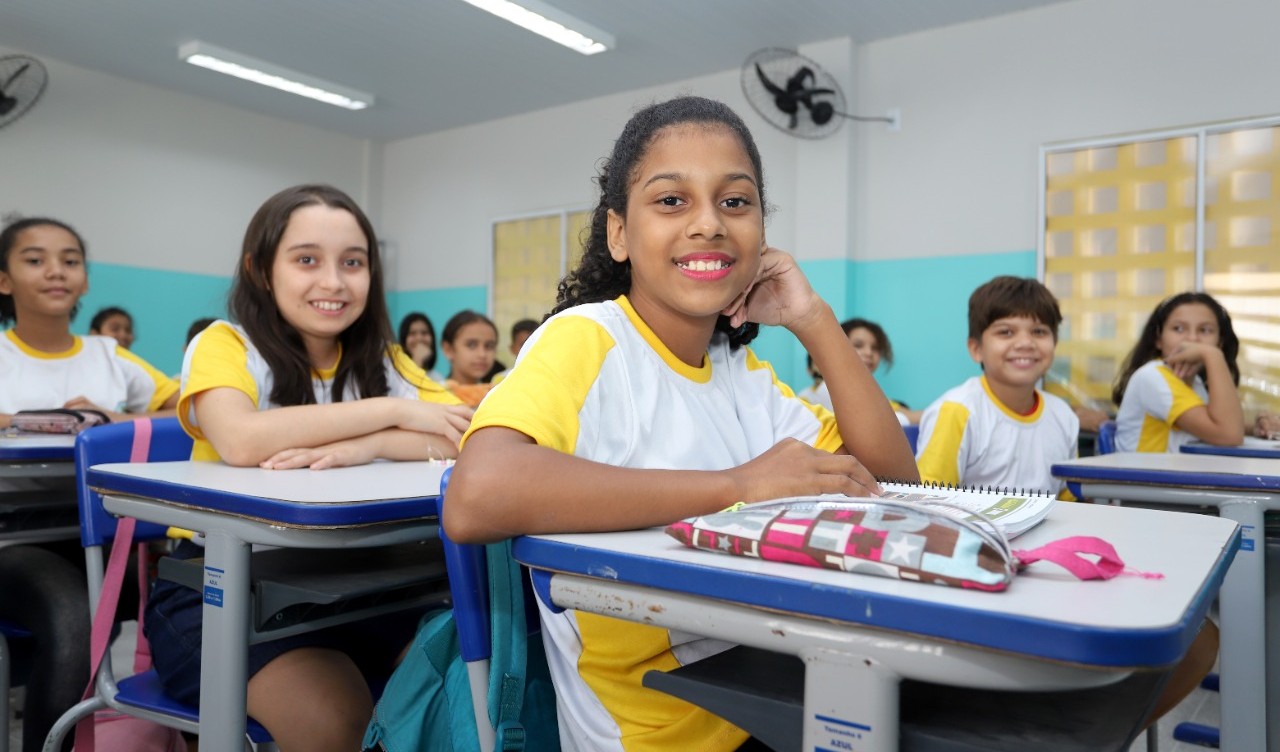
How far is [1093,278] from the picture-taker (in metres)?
4.82

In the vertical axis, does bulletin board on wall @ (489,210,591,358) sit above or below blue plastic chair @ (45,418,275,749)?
above

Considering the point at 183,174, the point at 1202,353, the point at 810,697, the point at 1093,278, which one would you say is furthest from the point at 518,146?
the point at 810,697

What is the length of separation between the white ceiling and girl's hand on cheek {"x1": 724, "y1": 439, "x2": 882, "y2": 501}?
4.61 metres

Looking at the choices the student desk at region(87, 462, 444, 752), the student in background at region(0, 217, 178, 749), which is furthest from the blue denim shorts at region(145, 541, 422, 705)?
the student in background at region(0, 217, 178, 749)

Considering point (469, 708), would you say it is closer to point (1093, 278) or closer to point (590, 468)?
point (590, 468)

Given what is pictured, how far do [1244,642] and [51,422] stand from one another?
8.97 feet

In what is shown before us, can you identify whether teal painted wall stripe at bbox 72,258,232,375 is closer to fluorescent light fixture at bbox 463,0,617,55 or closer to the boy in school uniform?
fluorescent light fixture at bbox 463,0,617,55

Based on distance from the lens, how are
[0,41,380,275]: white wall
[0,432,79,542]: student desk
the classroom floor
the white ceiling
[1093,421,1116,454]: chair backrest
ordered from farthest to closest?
[0,41,380,275]: white wall < the white ceiling < [1093,421,1116,454]: chair backrest < the classroom floor < [0,432,79,542]: student desk

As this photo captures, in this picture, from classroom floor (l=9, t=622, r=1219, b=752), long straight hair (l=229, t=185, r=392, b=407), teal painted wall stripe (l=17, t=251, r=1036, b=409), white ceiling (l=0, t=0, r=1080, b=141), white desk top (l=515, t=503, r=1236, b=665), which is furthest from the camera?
teal painted wall stripe (l=17, t=251, r=1036, b=409)

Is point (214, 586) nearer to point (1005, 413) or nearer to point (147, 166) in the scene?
point (1005, 413)

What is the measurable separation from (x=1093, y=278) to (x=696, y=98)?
14.3ft

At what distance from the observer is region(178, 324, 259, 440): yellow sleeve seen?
1569 mm

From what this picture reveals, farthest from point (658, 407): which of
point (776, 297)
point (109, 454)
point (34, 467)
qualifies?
point (34, 467)

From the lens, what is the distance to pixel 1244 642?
171cm
